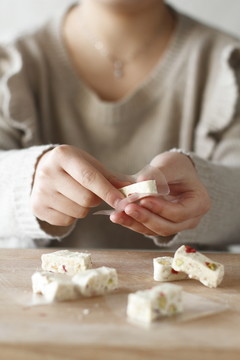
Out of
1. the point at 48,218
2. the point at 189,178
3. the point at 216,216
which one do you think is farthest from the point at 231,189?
the point at 48,218

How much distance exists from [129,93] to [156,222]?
552 millimetres

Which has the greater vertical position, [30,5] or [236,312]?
[30,5]

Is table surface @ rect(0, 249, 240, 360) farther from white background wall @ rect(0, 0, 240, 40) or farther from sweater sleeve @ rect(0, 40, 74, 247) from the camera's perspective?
white background wall @ rect(0, 0, 240, 40)

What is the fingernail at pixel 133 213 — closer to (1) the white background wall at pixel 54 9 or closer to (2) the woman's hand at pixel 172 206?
(2) the woman's hand at pixel 172 206

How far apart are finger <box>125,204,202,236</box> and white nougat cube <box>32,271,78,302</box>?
0.14m

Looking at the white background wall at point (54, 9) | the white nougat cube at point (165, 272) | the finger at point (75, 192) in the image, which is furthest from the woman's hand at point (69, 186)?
the white background wall at point (54, 9)

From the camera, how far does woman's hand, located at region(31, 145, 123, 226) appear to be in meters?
0.76

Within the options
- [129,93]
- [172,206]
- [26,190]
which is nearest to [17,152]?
[26,190]

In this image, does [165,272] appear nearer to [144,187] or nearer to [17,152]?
[144,187]

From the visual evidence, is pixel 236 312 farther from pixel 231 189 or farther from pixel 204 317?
pixel 231 189

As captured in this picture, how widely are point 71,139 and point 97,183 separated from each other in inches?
21.3

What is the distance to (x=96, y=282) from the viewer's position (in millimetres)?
676

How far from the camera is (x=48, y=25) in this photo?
1.33m

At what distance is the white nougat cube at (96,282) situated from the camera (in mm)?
668
